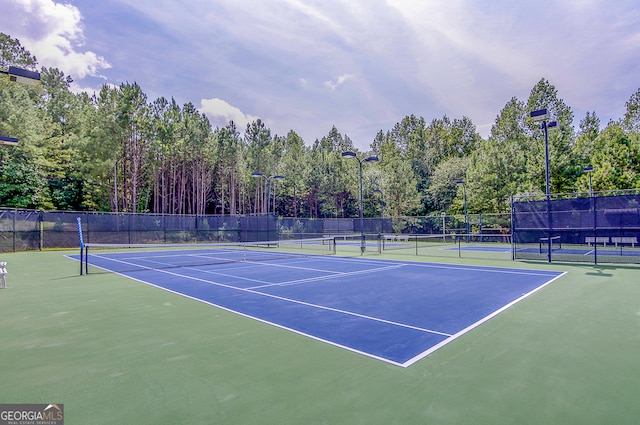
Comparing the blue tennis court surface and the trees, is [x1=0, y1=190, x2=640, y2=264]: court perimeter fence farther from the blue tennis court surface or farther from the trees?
the trees

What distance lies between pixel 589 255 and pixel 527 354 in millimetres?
12718

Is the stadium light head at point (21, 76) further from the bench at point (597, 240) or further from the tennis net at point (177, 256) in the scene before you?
the bench at point (597, 240)

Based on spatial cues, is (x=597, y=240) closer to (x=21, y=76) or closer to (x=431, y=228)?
(x=431, y=228)

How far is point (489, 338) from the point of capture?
198 inches

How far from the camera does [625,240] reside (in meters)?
13.0

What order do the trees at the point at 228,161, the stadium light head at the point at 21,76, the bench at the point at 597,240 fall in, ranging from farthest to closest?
the trees at the point at 228,161 → the bench at the point at 597,240 → the stadium light head at the point at 21,76

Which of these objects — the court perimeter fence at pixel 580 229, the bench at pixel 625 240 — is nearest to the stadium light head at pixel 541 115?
the court perimeter fence at pixel 580 229

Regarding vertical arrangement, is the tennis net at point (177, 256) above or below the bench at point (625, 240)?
below

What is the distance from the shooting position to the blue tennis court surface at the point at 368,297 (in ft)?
17.0

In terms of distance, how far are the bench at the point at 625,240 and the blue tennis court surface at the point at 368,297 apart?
354 cm

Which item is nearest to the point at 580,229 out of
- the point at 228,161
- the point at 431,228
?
the point at 431,228

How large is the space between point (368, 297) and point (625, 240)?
36.9 ft

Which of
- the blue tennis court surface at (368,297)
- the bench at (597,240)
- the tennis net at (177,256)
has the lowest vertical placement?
the tennis net at (177,256)

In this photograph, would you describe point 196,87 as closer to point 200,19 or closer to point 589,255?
point 200,19
